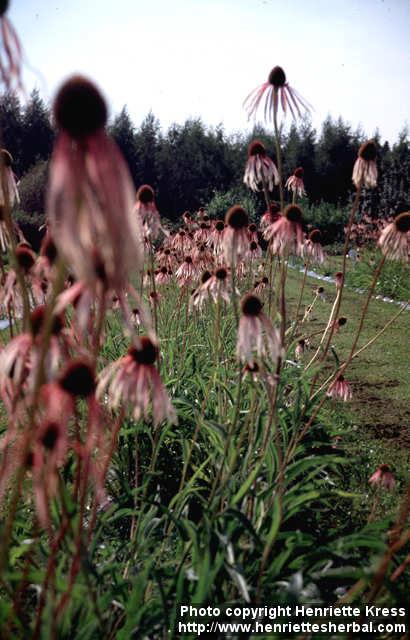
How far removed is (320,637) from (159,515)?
101 cm

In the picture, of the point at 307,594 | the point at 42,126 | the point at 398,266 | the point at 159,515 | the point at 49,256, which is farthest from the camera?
the point at 42,126

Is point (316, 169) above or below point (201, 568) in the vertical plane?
above

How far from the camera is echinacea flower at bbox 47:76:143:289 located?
1.75ft

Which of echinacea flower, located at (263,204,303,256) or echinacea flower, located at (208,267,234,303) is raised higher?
echinacea flower, located at (263,204,303,256)

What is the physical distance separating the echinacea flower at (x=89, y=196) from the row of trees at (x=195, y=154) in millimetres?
24220

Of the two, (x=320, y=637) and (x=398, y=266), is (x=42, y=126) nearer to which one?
(x=398, y=266)

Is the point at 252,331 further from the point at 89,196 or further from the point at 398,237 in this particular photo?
the point at 398,237

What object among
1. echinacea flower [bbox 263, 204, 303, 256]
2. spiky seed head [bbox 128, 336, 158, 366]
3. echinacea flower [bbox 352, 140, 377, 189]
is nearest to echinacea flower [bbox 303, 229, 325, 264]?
echinacea flower [bbox 352, 140, 377, 189]

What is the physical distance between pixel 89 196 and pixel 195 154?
27.6 m

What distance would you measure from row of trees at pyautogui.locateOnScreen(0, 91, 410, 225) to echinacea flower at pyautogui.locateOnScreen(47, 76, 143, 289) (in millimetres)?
24220

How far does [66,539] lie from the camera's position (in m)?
1.30

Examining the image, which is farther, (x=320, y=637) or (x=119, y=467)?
(x=119, y=467)

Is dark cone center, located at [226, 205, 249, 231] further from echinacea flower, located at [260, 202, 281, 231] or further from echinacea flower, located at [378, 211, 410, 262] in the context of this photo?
echinacea flower, located at [378, 211, 410, 262]

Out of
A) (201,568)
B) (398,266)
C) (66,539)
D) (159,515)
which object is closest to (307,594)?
(201,568)
